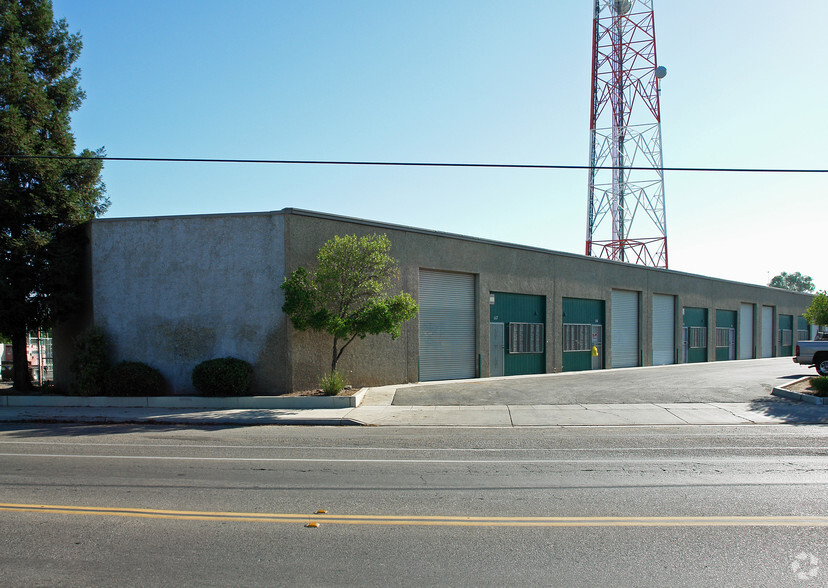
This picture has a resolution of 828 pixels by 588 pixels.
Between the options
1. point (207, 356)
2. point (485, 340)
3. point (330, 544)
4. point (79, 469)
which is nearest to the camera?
point (330, 544)

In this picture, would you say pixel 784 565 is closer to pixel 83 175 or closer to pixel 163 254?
pixel 163 254

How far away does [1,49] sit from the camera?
1855 cm

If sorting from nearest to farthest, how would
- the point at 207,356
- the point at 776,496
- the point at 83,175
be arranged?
1. the point at 776,496
2. the point at 207,356
3. the point at 83,175

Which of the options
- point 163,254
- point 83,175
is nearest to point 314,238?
point 163,254

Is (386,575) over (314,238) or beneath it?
beneath

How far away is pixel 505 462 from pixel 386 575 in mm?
4775

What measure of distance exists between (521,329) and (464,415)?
10904 mm

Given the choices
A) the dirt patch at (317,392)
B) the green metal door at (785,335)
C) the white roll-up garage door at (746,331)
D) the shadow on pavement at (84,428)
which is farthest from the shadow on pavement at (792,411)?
the green metal door at (785,335)

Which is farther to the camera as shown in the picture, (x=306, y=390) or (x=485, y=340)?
(x=485, y=340)

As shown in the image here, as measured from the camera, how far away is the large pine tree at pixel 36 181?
17.8 m

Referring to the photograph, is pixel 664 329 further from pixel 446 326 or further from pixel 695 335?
pixel 446 326

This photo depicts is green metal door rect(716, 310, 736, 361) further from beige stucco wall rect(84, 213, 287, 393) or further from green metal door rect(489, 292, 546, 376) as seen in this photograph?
beige stucco wall rect(84, 213, 287, 393)

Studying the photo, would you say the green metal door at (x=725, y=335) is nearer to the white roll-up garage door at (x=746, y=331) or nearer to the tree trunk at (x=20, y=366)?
the white roll-up garage door at (x=746, y=331)

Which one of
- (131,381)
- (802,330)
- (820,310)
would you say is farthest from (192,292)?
(802,330)
